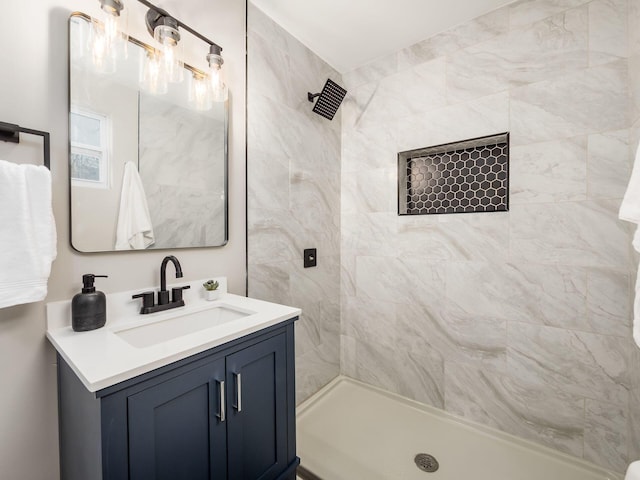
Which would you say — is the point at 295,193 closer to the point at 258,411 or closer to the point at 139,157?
the point at 139,157

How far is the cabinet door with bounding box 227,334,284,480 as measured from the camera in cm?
101

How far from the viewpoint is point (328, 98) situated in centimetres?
201

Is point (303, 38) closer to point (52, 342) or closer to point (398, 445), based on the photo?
point (52, 342)

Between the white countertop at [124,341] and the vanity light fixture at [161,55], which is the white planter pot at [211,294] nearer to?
the white countertop at [124,341]

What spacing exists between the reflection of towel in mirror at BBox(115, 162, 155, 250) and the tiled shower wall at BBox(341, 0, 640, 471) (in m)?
1.46

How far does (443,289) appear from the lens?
1873mm

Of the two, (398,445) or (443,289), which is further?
(443,289)

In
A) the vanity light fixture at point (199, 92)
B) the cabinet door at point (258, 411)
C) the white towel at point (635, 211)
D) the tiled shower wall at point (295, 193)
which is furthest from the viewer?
the tiled shower wall at point (295, 193)

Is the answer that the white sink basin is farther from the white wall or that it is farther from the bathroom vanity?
the white wall

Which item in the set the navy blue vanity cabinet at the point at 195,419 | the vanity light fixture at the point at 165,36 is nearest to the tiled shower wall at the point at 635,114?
the navy blue vanity cabinet at the point at 195,419

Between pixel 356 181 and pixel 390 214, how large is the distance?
1.28 feet

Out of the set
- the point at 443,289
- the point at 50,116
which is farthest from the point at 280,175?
the point at 443,289

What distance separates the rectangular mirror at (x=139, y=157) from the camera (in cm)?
107

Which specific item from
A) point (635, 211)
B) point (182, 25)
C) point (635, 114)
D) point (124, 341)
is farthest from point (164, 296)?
point (635, 114)
